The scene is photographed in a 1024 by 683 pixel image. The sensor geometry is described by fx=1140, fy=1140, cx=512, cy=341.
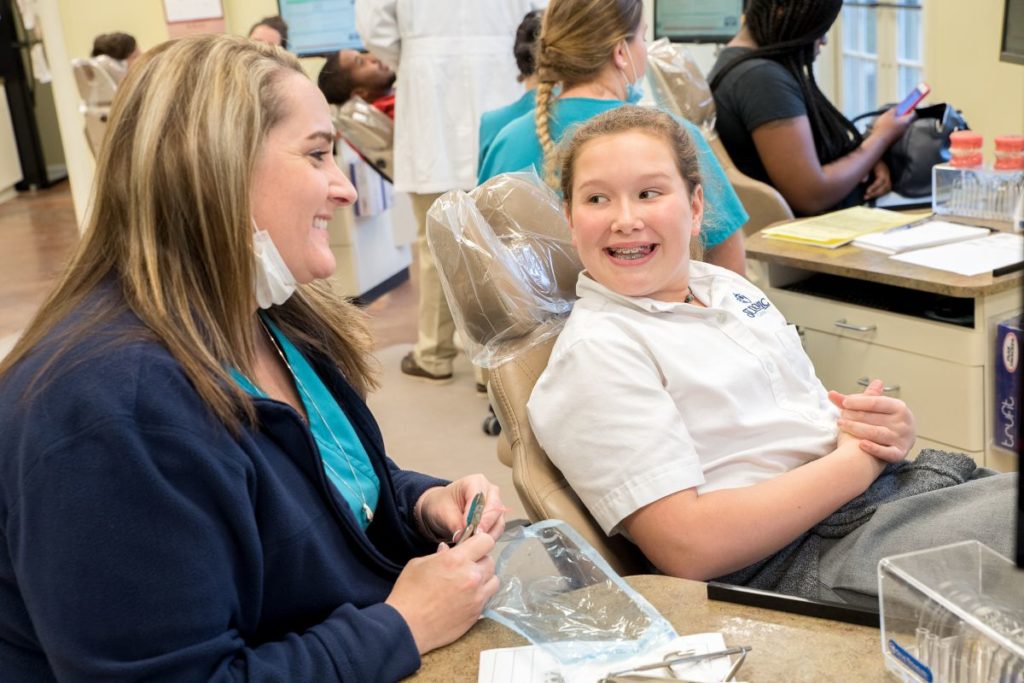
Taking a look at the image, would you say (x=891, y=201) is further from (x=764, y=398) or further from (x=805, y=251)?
(x=764, y=398)

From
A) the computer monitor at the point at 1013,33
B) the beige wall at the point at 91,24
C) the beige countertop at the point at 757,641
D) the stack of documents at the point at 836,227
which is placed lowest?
the beige countertop at the point at 757,641

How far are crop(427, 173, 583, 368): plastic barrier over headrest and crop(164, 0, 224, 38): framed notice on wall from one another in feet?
13.4

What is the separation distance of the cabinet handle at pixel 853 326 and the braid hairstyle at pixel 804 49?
76 cm

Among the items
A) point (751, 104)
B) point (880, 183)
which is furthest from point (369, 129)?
point (880, 183)

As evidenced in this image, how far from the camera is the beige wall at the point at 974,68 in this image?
11.4 ft

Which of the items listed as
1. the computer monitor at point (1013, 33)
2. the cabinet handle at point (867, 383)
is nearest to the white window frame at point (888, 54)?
the computer monitor at point (1013, 33)

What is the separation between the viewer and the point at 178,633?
0.94 m

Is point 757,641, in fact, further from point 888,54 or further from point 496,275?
point 888,54

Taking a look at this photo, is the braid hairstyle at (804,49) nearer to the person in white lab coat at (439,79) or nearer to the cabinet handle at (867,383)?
the cabinet handle at (867,383)

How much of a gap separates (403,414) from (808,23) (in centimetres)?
170

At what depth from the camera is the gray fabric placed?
4.32ft

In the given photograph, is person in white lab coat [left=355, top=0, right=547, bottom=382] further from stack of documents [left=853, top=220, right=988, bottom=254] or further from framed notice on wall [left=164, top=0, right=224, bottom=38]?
framed notice on wall [left=164, top=0, right=224, bottom=38]

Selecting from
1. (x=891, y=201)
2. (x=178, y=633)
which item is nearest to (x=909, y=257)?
(x=891, y=201)

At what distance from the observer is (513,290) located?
1.61 meters
